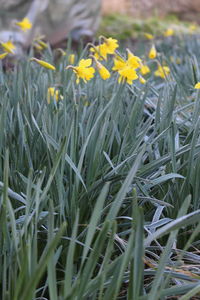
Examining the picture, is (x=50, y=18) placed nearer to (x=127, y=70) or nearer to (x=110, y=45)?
(x=110, y=45)

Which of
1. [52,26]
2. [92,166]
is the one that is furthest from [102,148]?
[52,26]

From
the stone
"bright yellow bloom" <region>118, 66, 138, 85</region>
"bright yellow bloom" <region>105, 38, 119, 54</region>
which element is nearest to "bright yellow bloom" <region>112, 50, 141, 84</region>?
"bright yellow bloom" <region>118, 66, 138, 85</region>

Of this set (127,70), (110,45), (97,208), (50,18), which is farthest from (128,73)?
(50,18)

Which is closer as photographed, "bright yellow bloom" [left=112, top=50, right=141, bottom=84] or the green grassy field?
the green grassy field

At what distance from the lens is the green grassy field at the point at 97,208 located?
0.96 m

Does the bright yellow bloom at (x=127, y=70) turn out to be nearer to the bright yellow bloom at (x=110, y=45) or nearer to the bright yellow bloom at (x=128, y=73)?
the bright yellow bloom at (x=128, y=73)

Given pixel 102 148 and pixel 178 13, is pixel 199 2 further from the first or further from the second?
pixel 102 148

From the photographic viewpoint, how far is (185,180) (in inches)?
55.5

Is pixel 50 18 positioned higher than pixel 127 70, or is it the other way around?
pixel 127 70

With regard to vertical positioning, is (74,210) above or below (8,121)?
below

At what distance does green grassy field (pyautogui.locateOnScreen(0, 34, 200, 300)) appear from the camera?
960 mm

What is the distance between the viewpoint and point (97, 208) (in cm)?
96

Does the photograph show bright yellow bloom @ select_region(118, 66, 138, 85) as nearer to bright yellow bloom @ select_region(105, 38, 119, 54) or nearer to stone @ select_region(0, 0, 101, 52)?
bright yellow bloom @ select_region(105, 38, 119, 54)

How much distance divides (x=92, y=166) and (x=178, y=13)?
8.88 meters
